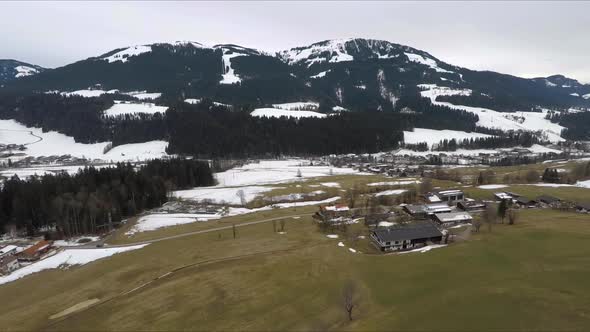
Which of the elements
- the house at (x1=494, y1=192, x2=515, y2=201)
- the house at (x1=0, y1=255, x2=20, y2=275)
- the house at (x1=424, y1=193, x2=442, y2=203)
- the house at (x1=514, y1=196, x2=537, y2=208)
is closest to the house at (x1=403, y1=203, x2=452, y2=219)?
the house at (x1=424, y1=193, x2=442, y2=203)

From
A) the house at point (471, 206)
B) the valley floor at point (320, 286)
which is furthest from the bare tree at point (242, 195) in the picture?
the house at point (471, 206)

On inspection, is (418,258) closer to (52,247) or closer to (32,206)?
(52,247)

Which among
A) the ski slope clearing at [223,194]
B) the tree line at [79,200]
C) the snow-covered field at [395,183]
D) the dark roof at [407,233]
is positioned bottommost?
the dark roof at [407,233]

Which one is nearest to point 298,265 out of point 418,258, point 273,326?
point 273,326

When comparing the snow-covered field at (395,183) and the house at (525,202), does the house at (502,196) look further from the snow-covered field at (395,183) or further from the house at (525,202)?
the snow-covered field at (395,183)

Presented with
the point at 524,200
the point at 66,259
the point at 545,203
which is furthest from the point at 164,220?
the point at 545,203

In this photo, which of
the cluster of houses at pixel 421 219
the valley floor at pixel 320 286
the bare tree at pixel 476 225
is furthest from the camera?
the bare tree at pixel 476 225
